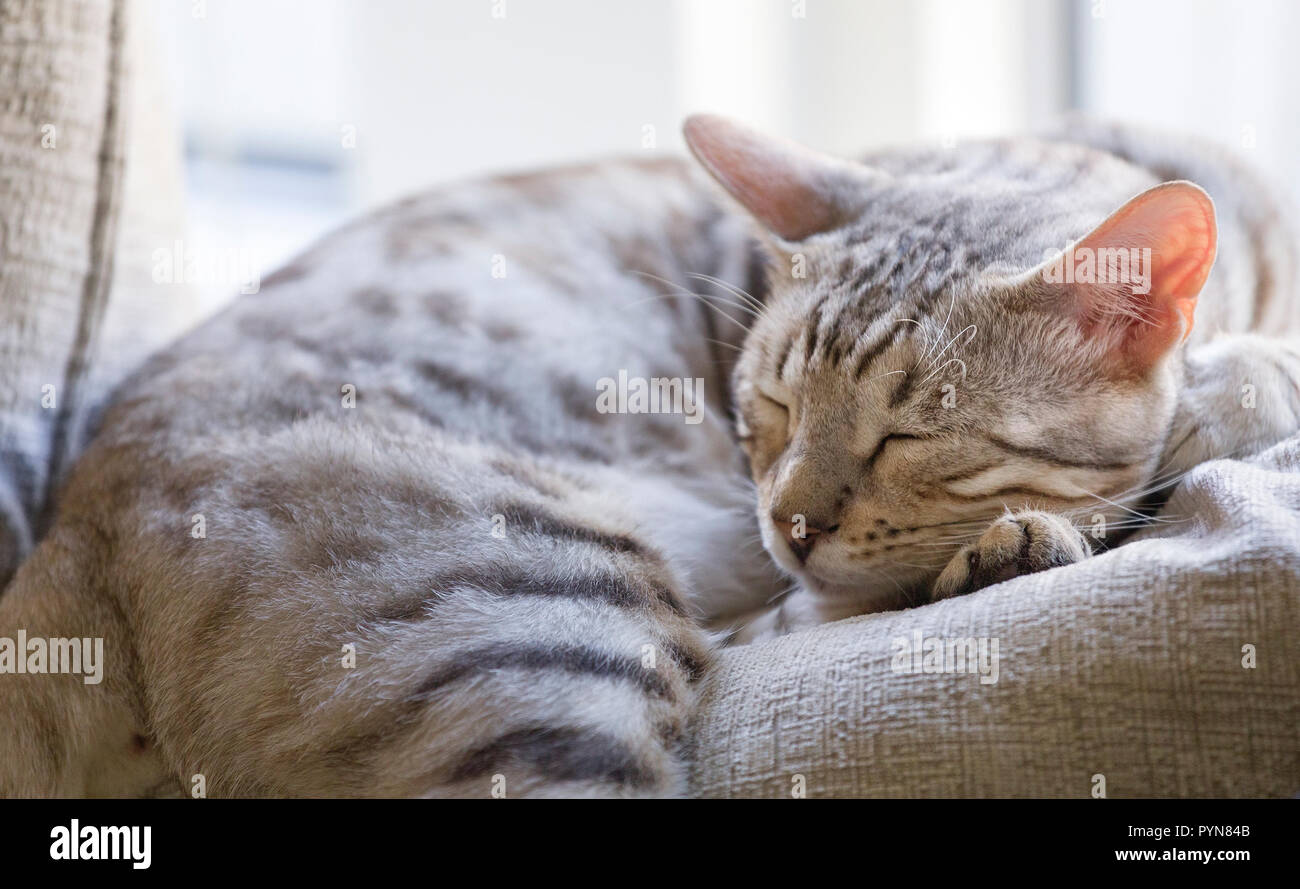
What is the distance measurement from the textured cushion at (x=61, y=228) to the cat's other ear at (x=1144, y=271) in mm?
1234

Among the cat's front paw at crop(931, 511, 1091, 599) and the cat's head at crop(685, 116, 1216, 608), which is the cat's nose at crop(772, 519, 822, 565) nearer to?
the cat's head at crop(685, 116, 1216, 608)

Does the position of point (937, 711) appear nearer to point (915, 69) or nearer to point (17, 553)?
point (17, 553)

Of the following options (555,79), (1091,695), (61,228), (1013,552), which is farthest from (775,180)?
(555,79)

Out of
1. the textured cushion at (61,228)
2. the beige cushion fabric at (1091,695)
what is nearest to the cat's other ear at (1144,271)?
the beige cushion fabric at (1091,695)

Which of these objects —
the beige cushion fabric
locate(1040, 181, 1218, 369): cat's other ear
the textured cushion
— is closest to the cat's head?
locate(1040, 181, 1218, 369): cat's other ear

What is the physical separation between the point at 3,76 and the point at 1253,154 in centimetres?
242

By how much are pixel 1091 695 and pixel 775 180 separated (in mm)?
857

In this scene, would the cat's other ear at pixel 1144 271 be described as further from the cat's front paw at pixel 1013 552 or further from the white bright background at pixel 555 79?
the white bright background at pixel 555 79

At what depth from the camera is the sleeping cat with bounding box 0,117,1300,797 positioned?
3.45 ft

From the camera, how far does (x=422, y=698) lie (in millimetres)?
1024

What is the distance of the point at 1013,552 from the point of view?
42.5 inches

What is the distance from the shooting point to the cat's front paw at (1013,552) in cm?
107
